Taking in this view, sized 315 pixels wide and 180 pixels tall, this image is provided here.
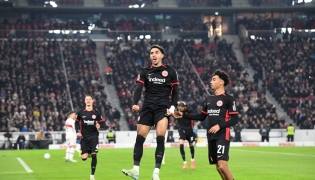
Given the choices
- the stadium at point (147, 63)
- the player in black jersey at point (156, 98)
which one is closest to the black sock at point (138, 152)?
the player in black jersey at point (156, 98)

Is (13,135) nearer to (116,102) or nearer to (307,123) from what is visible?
(116,102)

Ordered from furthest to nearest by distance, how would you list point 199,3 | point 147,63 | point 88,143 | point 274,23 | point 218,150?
point 199,3 < point 274,23 < point 147,63 < point 88,143 < point 218,150

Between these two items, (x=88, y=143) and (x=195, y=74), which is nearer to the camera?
(x=88, y=143)

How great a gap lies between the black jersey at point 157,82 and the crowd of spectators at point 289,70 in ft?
137

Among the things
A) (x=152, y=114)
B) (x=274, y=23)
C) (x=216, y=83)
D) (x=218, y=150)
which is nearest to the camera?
(x=218, y=150)

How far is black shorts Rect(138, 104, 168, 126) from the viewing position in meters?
14.0

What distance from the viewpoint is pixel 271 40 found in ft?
221

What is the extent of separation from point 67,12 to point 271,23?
73.9 feet

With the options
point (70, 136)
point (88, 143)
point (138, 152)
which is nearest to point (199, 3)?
point (70, 136)

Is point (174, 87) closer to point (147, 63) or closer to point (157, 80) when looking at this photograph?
point (157, 80)

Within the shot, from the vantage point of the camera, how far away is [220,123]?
518 inches

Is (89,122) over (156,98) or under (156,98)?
under

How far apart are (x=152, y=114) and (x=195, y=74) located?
4720 centimetres

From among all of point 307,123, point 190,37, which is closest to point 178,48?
point 190,37
